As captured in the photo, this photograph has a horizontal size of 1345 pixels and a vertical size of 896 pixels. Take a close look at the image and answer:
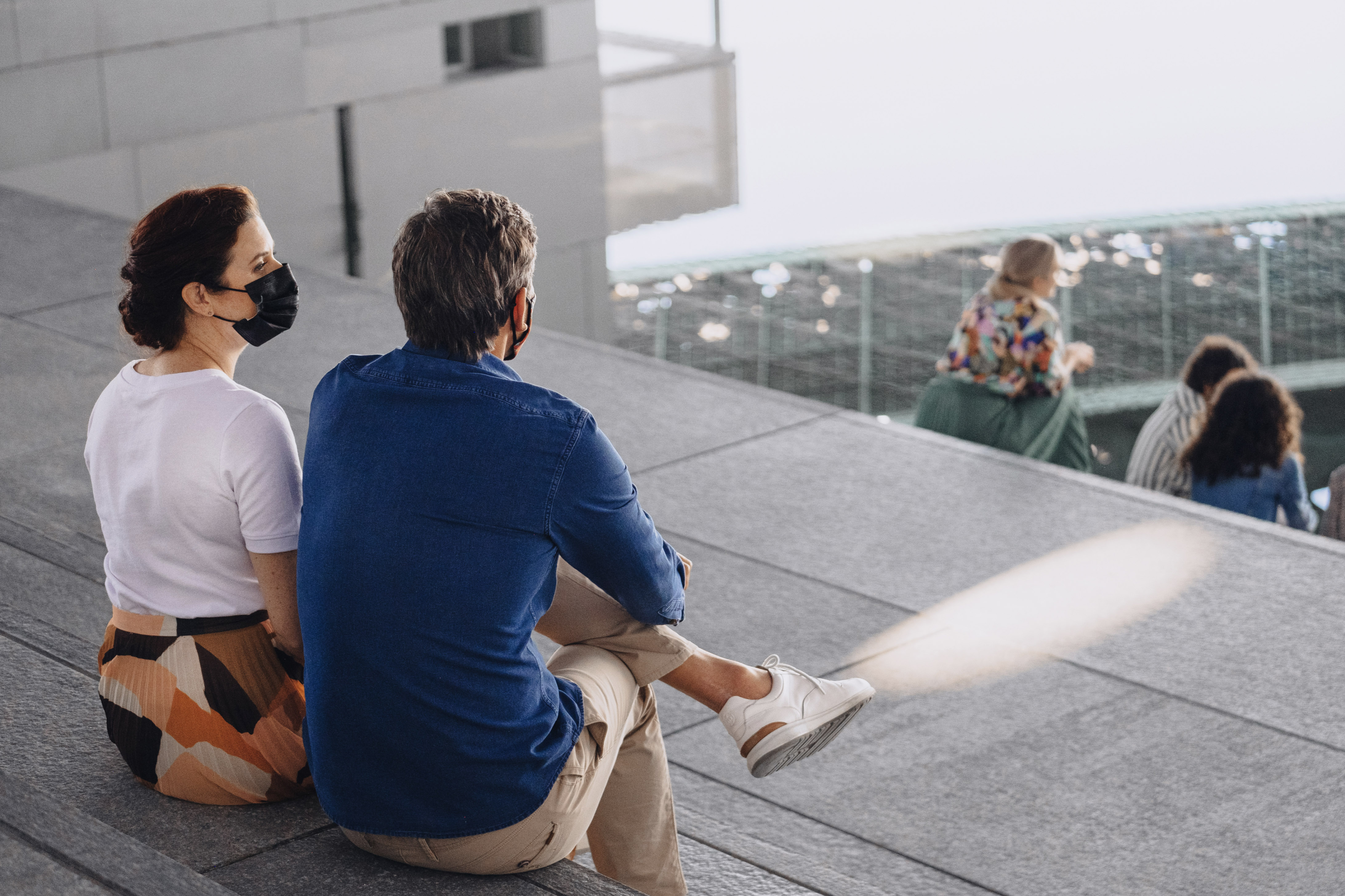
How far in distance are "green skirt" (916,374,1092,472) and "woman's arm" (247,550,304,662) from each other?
456cm

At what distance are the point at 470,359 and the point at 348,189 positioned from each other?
401 inches

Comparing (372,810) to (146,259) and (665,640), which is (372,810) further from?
(146,259)

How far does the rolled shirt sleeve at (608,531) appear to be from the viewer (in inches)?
108

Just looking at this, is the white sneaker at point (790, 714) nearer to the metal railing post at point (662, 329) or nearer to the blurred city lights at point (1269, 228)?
the metal railing post at point (662, 329)

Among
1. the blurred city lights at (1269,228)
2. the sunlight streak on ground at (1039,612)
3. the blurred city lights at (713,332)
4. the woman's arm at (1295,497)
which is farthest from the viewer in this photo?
the blurred city lights at (1269,228)

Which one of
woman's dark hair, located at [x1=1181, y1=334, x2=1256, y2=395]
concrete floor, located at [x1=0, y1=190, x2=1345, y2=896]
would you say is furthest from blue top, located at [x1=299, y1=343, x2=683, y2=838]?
woman's dark hair, located at [x1=1181, y1=334, x2=1256, y2=395]

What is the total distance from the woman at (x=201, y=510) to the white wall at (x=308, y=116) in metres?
8.40

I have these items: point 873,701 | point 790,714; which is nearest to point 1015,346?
point 873,701

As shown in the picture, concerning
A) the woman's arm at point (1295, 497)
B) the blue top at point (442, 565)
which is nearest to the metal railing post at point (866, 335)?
the woman's arm at point (1295, 497)

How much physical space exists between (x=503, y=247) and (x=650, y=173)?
39.0 ft

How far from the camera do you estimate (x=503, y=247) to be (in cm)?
279

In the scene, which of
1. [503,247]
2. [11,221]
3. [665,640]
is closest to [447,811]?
[665,640]

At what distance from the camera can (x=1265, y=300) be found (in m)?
12.8

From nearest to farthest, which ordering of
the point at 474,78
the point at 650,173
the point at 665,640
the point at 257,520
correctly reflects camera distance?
the point at 257,520
the point at 665,640
the point at 474,78
the point at 650,173
